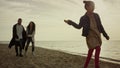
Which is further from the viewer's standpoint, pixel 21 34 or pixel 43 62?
pixel 21 34

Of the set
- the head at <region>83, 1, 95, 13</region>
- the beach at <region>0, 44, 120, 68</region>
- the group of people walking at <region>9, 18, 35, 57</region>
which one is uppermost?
the head at <region>83, 1, 95, 13</region>

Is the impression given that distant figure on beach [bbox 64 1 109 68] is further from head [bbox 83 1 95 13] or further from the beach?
the beach

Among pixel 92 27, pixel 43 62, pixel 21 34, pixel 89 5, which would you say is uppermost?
pixel 89 5

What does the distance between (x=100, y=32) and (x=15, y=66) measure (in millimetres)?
4971

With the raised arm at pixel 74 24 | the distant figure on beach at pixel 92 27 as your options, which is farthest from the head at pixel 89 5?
the raised arm at pixel 74 24

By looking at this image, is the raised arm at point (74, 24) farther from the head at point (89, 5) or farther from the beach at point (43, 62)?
the beach at point (43, 62)

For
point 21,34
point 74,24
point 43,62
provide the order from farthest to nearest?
point 21,34 → point 43,62 → point 74,24

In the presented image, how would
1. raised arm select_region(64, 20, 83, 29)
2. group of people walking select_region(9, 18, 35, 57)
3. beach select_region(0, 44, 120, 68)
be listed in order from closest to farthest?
raised arm select_region(64, 20, 83, 29), beach select_region(0, 44, 120, 68), group of people walking select_region(9, 18, 35, 57)

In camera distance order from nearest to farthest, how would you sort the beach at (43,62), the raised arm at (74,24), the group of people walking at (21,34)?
the raised arm at (74,24) < the beach at (43,62) < the group of people walking at (21,34)

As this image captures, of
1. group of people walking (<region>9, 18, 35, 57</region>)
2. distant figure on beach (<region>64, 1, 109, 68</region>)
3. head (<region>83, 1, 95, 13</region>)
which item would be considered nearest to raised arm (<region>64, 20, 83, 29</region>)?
distant figure on beach (<region>64, 1, 109, 68</region>)

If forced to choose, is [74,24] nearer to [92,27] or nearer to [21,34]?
[92,27]

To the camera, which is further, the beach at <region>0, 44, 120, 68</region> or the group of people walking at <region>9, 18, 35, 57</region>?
the group of people walking at <region>9, 18, 35, 57</region>

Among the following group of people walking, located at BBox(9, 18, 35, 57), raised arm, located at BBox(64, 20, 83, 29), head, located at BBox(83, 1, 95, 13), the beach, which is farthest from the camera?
group of people walking, located at BBox(9, 18, 35, 57)

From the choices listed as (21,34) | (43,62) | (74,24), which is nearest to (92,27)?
(74,24)
